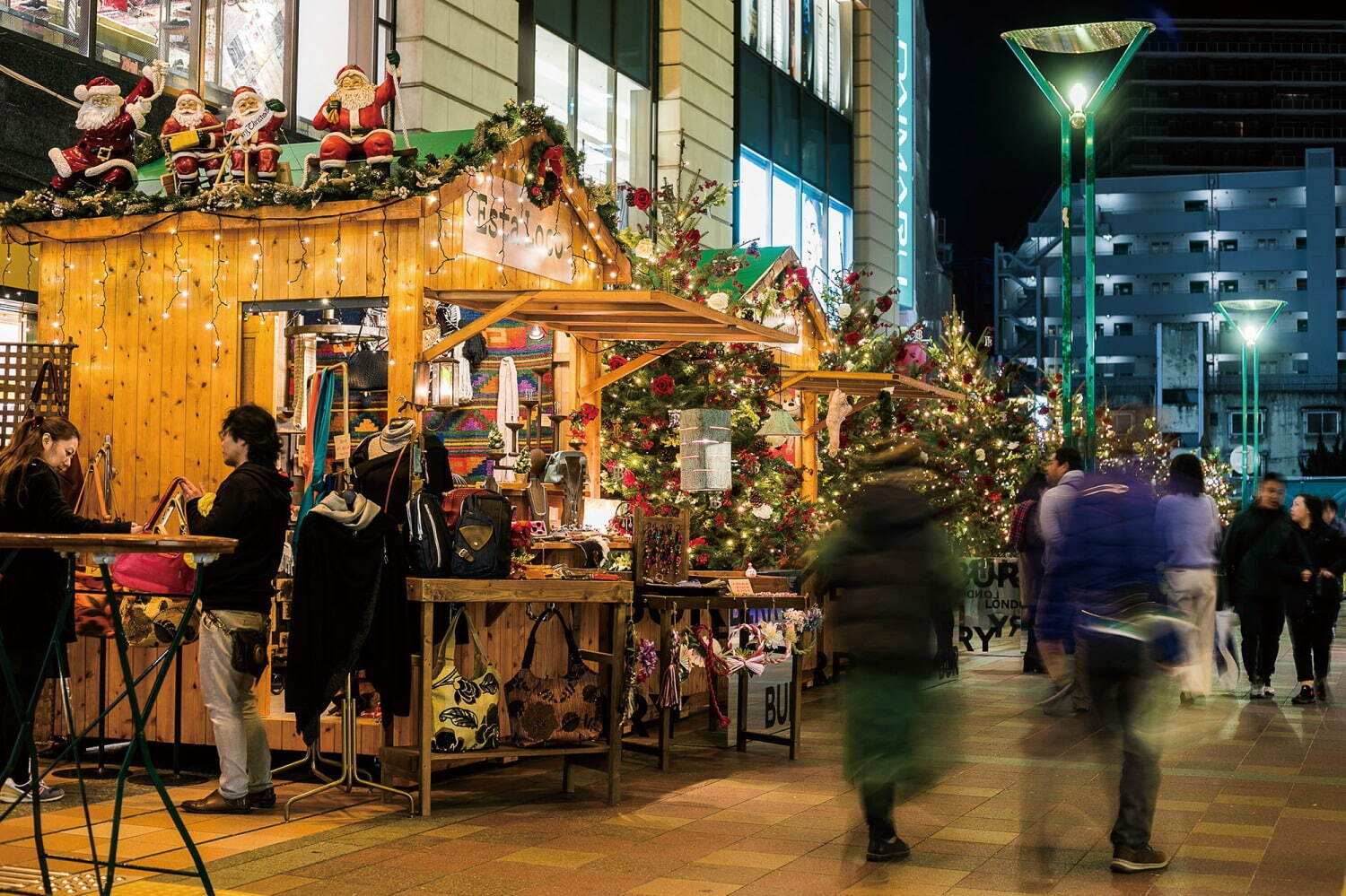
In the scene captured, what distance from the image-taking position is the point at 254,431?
7961 mm

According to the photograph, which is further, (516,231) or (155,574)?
(516,231)

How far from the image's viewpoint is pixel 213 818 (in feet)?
25.3

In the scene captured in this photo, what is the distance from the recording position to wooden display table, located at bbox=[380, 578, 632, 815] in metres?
7.84

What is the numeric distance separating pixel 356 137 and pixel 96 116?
217 cm

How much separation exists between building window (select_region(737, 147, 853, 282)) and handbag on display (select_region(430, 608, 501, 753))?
1597 cm

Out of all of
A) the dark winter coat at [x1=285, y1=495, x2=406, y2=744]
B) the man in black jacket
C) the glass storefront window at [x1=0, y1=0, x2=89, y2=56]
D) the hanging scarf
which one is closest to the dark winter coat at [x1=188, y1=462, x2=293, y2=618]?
the man in black jacket

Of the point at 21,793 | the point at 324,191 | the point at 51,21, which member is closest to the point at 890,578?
the point at 21,793

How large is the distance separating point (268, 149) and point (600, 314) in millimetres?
2650

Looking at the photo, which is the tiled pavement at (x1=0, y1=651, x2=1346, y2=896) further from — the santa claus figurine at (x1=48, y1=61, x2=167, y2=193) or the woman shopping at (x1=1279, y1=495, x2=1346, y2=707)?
the santa claus figurine at (x1=48, y1=61, x2=167, y2=193)

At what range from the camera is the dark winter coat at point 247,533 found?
25.2 ft

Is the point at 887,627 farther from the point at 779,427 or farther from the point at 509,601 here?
the point at 779,427

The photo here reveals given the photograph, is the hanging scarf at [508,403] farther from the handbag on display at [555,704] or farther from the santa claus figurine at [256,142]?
the handbag on display at [555,704]

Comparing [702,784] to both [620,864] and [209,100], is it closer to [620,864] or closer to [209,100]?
[620,864]

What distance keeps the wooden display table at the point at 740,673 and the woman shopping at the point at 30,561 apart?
3.23 m
